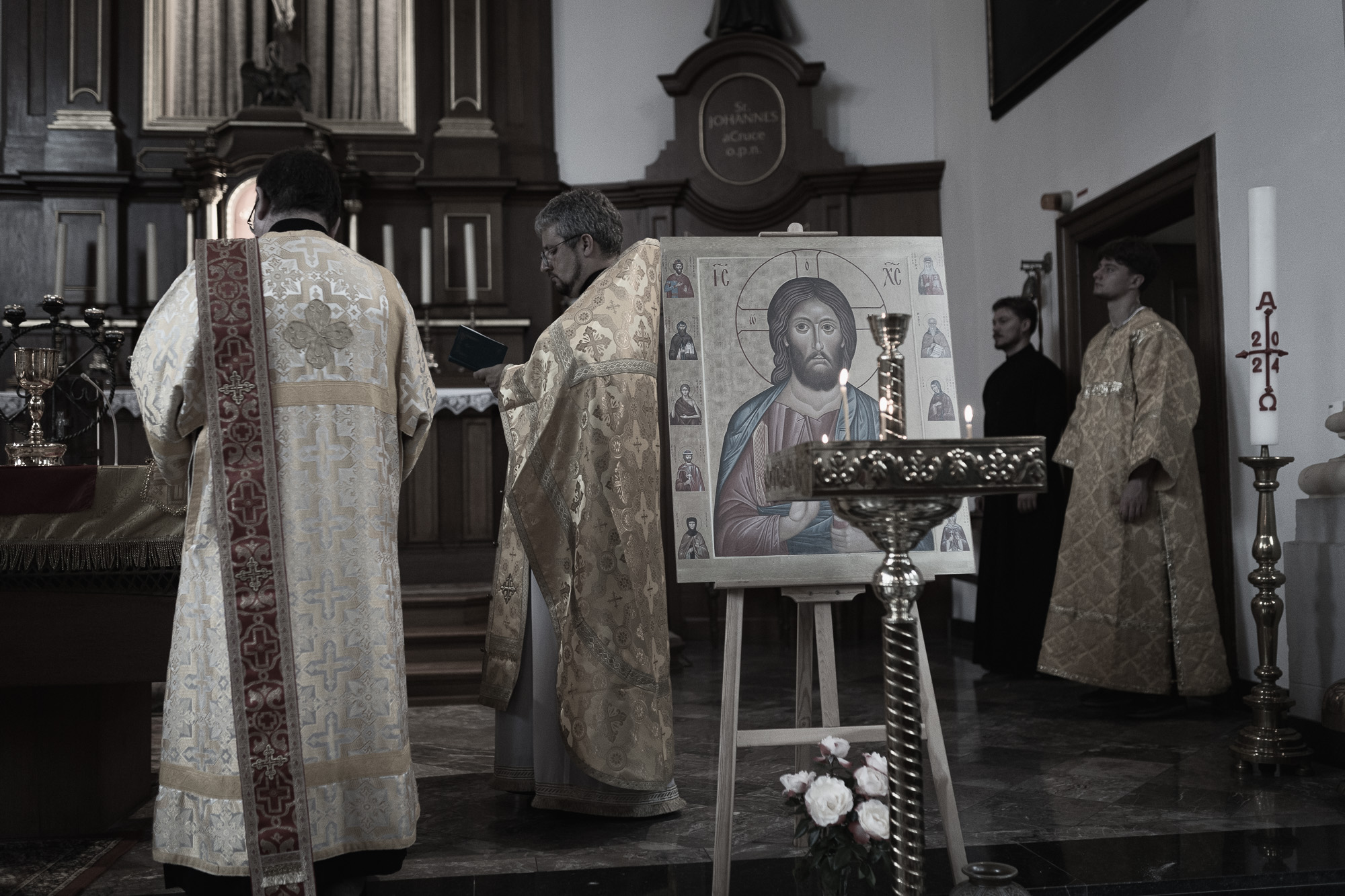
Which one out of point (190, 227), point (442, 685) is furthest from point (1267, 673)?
point (190, 227)

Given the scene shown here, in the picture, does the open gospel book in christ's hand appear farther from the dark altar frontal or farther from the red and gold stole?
the dark altar frontal

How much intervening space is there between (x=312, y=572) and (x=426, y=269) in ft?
15.8

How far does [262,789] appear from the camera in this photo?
2.31 metres

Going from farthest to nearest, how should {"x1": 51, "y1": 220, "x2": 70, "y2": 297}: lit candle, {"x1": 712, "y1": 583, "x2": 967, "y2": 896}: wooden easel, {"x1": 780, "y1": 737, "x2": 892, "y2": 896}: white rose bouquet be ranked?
{"x1": 51, "y1": 220, "x2": 70, "y2": 297}: lit candle, {"x1": 712, "y1": 583, "x2": 967, "y2": 896}: wooden easel, {"x1": 780, "y1": 737, "x2": 892, "y2": 896}: white rose bouquet

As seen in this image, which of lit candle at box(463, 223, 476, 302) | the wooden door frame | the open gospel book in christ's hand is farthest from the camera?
lit candle at box(463, 223, 476, 302)

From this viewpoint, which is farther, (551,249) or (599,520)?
(551,249)

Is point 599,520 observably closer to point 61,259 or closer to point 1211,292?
point 1211,292

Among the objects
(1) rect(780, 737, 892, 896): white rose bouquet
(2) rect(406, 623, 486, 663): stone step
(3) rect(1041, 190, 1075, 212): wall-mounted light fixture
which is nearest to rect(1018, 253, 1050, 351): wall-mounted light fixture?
(3) rect(1041, 190, 1075, 212): wall-mounted light fixture

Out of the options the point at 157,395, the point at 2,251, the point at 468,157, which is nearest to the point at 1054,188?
the point at 468,157

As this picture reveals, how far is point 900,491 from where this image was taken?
1.85 metres

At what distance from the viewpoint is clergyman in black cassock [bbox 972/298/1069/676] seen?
18.5 ft

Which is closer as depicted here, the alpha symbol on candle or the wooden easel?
the wooden easel

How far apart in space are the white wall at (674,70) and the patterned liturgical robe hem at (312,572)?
5.39 meters

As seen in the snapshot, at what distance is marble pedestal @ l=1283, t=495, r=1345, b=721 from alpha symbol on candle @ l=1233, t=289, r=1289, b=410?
1.52 feet
